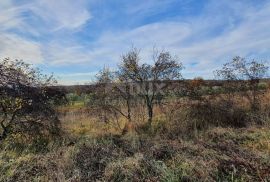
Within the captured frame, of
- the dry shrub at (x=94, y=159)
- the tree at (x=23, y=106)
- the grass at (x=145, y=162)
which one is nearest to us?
the grass at (x=145, y=162)

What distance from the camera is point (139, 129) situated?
11453 millimetres

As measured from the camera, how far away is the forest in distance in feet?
20.5

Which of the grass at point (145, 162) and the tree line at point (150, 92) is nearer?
the grass at point (145, 162)

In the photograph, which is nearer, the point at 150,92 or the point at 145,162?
the point at 145,162

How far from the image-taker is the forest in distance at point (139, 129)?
20.5ft

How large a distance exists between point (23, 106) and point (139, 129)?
4061 mm

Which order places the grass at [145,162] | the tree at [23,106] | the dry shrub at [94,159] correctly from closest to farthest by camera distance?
the grass at [145,162]
the dry shrub at [94,159]
the tree at [23,106]

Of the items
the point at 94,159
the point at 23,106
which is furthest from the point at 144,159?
the point at 23,106

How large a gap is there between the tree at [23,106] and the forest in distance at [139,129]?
0.10 ft

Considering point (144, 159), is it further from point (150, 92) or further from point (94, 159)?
point (150, 92)

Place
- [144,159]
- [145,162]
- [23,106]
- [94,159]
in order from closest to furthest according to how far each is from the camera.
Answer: [145,162] < [144,159] < [94,159] < [23,106]

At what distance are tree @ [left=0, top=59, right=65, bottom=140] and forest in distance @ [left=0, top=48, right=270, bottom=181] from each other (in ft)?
0.10

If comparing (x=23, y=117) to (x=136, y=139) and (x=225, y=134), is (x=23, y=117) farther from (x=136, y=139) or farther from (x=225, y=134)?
(x=225, y=134)

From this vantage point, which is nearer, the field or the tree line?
the field
